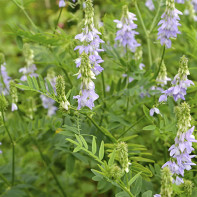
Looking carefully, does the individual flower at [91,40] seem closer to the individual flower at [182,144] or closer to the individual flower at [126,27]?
the individual flower at [126,27]

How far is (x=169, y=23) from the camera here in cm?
210

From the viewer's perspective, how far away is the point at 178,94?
1.94m

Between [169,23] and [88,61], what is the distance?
2.29 ft

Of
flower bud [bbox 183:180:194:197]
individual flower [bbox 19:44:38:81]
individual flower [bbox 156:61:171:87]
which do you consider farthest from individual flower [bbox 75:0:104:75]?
individual flower [bbox 19:44:38:81]

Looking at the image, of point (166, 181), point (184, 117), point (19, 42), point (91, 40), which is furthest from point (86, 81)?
point (19, 42)

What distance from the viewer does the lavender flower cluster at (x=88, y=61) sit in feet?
5.57

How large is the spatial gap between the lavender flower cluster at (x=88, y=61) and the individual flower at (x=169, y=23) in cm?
47

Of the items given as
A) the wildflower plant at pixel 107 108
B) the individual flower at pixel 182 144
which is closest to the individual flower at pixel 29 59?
the wildflower plant at pixel 107 108

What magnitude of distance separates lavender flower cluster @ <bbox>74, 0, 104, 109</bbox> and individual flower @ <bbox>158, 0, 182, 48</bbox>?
469mm

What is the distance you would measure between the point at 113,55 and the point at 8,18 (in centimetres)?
438

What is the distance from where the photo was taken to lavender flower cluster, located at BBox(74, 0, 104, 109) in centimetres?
170

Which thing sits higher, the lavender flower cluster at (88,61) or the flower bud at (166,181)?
the lavender flower cluster at (88,61)

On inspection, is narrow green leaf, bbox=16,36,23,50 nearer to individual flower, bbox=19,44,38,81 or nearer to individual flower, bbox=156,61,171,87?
individual flower, bbox=19,44,38,81

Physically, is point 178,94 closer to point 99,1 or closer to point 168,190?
point 168,190
